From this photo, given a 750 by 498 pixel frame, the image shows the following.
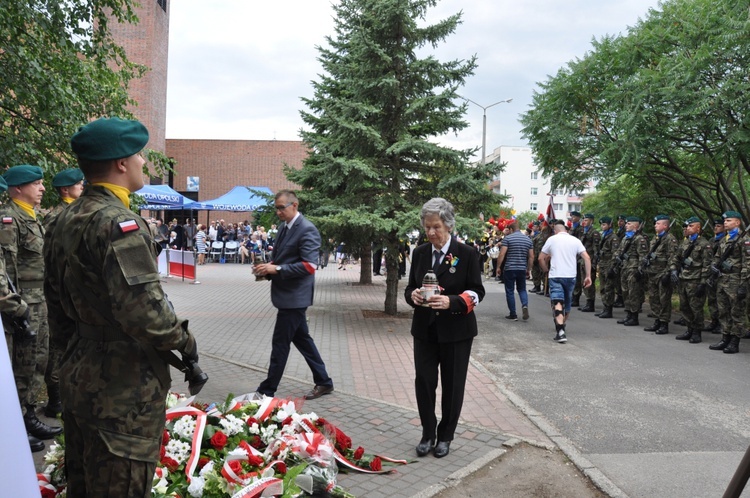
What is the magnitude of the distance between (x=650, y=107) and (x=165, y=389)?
40.9 feet

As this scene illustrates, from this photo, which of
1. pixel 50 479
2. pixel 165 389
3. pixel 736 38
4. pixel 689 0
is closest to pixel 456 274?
pixel 165 389

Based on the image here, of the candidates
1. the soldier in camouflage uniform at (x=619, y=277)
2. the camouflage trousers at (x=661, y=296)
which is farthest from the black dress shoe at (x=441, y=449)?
the soldier in camouflage uniform at (x=619, y=277)

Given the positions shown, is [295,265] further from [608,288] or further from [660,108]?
[660,108]

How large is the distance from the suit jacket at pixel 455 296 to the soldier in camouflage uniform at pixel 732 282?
21.1ft

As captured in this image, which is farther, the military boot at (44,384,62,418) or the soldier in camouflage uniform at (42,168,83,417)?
the military boot at (44,384,62,418)

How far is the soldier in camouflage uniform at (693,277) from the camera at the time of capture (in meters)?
9.95

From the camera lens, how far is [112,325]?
232 cm

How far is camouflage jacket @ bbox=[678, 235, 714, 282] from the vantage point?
10.1 meters

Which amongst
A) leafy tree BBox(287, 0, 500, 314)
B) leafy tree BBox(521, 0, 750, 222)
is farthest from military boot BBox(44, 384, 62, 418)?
leafy tree BBox(521, 0, 750, 222)

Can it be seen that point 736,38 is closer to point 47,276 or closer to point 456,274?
point 456,274

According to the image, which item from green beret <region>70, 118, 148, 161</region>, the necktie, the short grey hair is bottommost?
the necktie

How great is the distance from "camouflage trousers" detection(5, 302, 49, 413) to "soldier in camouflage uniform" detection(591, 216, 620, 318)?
11.1 metres

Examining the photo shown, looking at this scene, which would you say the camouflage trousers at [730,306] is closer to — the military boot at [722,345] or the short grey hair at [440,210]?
the military boot at [722,345]

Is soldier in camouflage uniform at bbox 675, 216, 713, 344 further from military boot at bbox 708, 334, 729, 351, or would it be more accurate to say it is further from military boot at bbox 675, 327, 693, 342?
military boot at bbox 708, 334, 729, 351
